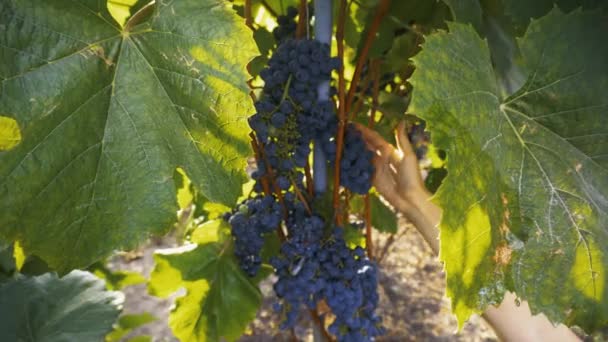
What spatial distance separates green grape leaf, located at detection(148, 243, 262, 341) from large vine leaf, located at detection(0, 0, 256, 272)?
585mm

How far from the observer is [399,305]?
126 inches

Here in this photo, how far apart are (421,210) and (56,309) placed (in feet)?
2.62

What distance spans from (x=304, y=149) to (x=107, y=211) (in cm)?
43

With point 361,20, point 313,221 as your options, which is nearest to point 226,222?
point 313,221

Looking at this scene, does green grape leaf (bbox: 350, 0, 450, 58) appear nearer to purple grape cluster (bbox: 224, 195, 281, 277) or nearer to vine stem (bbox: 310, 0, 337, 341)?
vine stem (bbox: 310, 0, 337, 341)

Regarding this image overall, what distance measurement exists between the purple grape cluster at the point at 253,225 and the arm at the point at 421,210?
24 centimetres

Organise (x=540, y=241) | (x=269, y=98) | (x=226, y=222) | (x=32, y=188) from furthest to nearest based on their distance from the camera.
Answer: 1. (x=226, y=222)
2. (x=269, y=98)
3. (x=540, y=241)
4. (x=32, y=188)

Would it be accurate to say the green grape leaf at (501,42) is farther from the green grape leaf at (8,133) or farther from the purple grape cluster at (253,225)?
the green grape leaf at (8,133)

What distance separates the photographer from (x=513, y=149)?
87 cm

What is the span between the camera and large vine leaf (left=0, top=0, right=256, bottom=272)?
29.5 inches

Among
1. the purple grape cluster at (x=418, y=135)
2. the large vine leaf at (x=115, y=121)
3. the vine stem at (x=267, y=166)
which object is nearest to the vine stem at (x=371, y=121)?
the vine stem at (x=267, y=166)

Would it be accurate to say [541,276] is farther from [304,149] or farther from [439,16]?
[439,16]

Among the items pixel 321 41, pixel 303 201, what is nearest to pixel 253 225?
pixel 303 201

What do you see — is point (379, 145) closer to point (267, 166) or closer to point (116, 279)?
point (267, 166)
